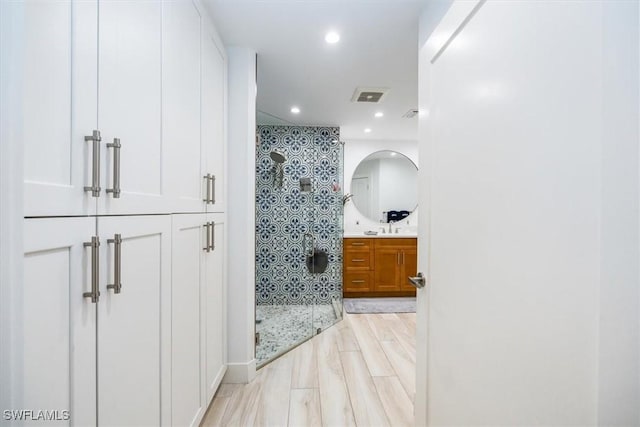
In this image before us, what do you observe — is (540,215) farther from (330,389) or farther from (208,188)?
(330,389)

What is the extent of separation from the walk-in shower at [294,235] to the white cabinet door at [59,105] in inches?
84.4

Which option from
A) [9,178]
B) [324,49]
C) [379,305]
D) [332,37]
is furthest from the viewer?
[379,305]

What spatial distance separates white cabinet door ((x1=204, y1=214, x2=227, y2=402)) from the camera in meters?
1.67

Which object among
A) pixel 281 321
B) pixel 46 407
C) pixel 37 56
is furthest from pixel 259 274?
pixel 37 56

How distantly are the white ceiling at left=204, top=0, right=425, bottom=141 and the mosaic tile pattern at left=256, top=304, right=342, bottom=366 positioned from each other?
80.3 inches

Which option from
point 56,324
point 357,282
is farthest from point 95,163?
point 357,282

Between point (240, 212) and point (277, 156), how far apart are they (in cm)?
127

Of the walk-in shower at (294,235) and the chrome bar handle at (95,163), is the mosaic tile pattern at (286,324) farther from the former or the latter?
the chrome bar handle at (95,163)

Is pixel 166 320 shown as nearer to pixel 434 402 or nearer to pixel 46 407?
pixel 46 407

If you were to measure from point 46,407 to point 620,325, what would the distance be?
3.69ft

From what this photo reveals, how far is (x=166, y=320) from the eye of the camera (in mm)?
1164

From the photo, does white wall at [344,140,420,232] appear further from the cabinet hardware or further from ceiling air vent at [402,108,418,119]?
the cabinet hardware

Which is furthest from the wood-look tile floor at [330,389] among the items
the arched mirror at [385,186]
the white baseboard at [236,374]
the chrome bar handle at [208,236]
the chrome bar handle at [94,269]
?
the arched mirror at [385,186]

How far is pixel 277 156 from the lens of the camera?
3.17 meters
